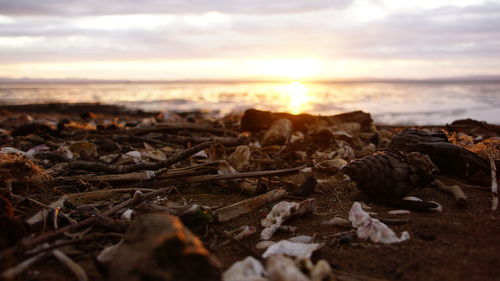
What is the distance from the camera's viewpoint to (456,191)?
10.00ft

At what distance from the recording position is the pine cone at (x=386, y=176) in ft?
9.66

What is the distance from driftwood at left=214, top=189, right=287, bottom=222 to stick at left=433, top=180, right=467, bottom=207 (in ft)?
4.58

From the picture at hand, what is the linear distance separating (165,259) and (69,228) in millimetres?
1173

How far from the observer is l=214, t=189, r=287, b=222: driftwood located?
110 inches

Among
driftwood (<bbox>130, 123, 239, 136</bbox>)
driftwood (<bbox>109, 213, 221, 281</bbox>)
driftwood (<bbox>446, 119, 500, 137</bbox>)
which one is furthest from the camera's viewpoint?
driftwood (<bbox>130, 123, 239, 136</bbox>)

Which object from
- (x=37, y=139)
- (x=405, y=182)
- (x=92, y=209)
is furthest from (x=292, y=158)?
(x=37, y=139)

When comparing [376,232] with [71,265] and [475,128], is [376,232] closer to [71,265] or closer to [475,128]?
[71,265]

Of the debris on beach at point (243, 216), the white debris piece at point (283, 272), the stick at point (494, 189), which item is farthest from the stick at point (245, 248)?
the stick at point (494, 189)

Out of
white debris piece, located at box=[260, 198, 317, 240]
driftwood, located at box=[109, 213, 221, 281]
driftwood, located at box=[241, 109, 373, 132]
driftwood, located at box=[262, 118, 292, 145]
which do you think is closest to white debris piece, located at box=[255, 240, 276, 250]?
white debris piece, located at box=[260, 198, 317, 240]

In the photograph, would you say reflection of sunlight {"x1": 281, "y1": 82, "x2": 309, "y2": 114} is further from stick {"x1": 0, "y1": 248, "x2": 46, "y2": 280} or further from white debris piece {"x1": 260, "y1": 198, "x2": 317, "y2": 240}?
stick {"x1": 0, "y1": 248, "x2": 46, "y2": 280}

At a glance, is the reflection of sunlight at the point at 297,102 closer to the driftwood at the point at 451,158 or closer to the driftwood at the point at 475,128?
the driftwood at the point at 475,128

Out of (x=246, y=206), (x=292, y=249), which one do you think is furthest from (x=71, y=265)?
(x=246, y=206)

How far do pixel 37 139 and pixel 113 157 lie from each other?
7.21 ft

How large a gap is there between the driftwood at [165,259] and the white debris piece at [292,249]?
0.69 meters
